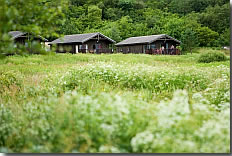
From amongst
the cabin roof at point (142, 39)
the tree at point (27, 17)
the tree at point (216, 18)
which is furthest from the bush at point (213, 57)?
the tree at point (27, 17)

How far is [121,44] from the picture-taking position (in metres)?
5.34

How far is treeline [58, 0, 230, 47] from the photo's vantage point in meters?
4.57

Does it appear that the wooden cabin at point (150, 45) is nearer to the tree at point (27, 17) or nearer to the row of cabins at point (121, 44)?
the row of cabins at point (121, 44)

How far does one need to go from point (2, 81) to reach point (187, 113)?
3393mm

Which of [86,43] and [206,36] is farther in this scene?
[86,43]

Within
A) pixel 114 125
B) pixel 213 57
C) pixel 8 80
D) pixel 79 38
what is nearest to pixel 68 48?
pixel 79 38

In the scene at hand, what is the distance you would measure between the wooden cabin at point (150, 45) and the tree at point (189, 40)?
131mm

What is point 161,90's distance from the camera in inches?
191

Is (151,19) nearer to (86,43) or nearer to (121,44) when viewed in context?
(121,44)

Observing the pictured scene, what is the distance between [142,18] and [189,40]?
2.63ft

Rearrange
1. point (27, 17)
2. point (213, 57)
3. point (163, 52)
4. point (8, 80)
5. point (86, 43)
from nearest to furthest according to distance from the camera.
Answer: point (27, 17)
point (213, 57)
point (8, 80)
point (86, 43)
point (163, 52)

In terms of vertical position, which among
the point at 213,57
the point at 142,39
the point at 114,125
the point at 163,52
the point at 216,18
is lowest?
the point at 114,125

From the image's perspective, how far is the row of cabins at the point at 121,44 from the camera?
5113 mm

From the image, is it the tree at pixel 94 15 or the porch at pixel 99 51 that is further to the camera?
the porch at pixel 99 51
